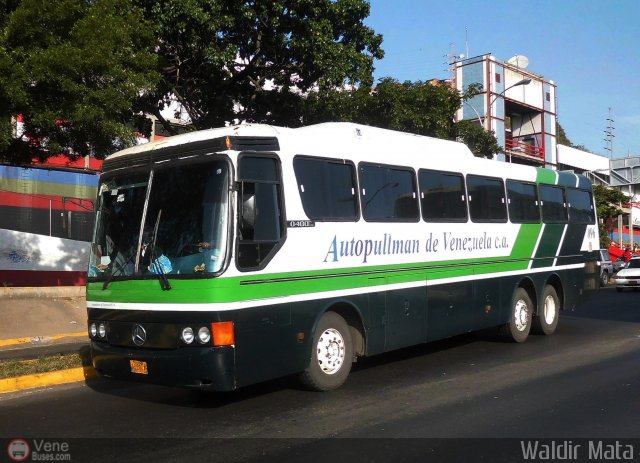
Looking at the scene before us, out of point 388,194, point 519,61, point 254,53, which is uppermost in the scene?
point 519,61

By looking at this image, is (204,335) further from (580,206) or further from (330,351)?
(580,206)

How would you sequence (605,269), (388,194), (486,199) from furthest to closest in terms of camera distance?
(605,269) < (486,199) < (388,194)

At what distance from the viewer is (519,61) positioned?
139 feet

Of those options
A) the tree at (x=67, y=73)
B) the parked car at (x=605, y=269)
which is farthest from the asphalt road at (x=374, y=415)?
the parked car at (x=605, y=269)

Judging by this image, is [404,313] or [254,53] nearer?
[404,313]

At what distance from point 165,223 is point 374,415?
2932mm

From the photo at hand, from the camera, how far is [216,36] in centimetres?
1341

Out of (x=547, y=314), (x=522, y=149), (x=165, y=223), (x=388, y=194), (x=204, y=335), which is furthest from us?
(x=522, y=149)

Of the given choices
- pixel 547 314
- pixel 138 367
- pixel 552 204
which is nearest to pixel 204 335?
pixel 138 367

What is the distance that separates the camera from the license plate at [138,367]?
6496 mm

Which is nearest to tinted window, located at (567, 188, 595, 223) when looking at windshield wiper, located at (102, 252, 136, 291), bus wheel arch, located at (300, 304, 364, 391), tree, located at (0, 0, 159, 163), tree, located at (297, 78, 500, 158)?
tree, located at (297, 78, 500, 158)

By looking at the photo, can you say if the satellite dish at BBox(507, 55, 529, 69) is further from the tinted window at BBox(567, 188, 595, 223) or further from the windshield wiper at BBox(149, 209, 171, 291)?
the windshield wiper at BBox(149, 209, 171, 291)

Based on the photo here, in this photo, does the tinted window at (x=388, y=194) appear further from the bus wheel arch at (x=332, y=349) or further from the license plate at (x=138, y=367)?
the license plate at (x=138, y=367)

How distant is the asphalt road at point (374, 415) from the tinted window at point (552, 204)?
10.9 feet
